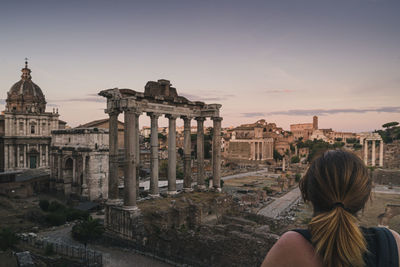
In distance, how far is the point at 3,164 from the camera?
144ft

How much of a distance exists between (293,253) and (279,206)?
123 feet

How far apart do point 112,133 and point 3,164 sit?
36522mm

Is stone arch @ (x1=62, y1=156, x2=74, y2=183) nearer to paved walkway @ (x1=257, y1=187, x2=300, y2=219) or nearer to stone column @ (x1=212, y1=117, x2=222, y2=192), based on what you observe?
stone column @ (x1=212, y1=117, x2=222, y2=192)

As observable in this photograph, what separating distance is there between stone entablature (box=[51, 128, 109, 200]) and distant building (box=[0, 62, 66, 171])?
975 cm

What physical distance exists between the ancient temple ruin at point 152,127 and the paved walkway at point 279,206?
1215cm

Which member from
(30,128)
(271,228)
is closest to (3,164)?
(30,128)

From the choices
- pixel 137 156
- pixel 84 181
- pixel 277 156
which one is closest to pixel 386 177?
pixel 277 156

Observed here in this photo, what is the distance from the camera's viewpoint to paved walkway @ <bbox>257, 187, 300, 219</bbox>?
3283 cm

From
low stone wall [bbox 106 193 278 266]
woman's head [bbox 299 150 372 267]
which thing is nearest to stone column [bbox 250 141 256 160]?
low stone wall [bbox 106 193 278 266]

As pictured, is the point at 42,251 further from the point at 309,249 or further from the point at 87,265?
the point at 309,249

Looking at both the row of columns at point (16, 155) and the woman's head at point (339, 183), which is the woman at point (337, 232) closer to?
the woman's head at point (339, 183)

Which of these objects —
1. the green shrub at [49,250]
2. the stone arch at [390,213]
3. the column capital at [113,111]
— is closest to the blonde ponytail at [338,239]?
the column capital at [113,111]

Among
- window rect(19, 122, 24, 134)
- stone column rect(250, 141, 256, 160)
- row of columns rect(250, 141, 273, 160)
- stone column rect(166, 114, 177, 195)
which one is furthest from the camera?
stone column rect(250, 141, 256, 160)

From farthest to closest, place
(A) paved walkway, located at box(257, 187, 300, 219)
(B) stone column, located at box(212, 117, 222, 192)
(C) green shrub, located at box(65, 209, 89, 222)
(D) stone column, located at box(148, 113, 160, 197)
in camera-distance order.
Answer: (A) paved walkway, located at box(257, 187, 300, 219)
(C) green shrub, located at box(65, 209, 89, 222)
(B) stone column, located at box(212, 117, 222, 192)
(D) stone column, located at box(148, 113, 160, 197)
